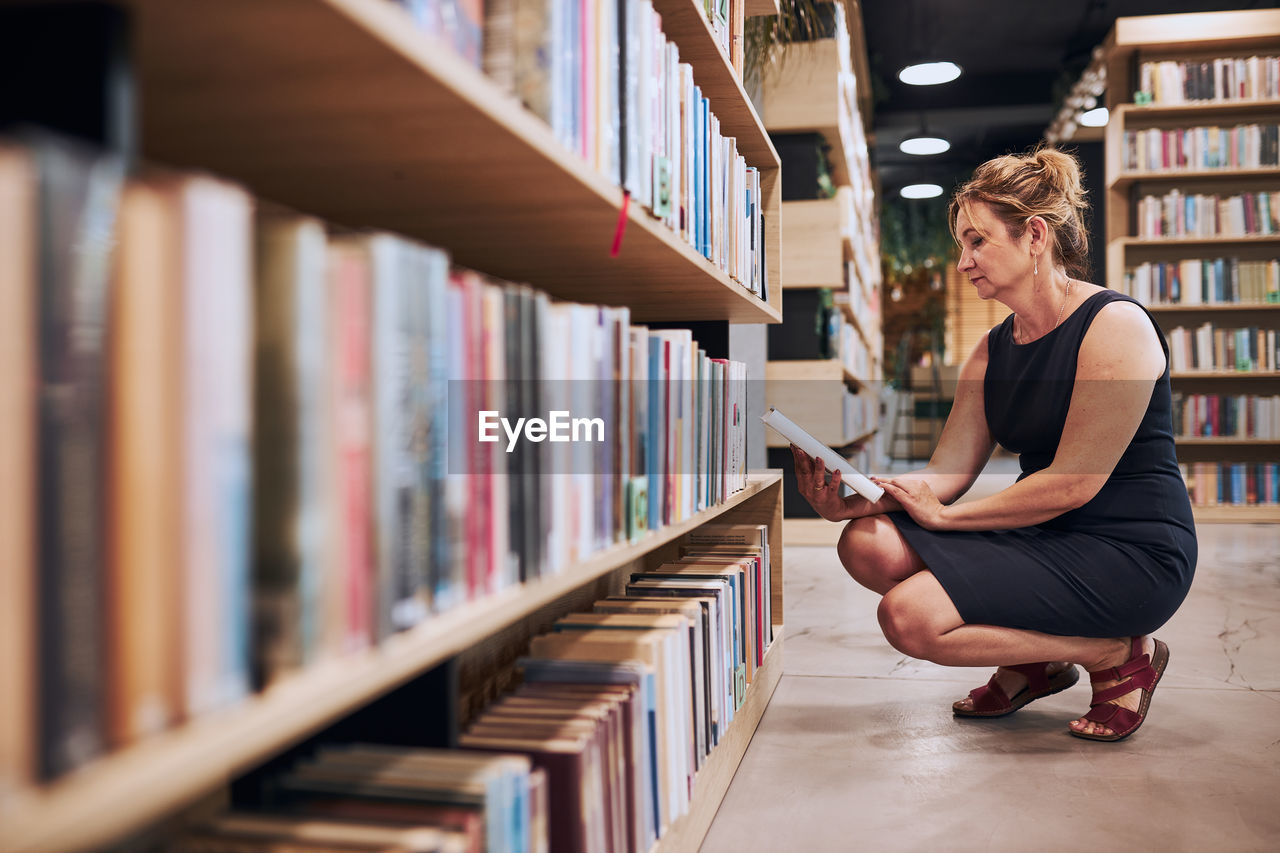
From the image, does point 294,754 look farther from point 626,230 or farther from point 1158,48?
point 1158,48

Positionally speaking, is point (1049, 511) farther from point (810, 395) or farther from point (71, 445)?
point (810, 395)

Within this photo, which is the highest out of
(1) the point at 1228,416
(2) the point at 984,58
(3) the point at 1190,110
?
(2) the point at 984,58

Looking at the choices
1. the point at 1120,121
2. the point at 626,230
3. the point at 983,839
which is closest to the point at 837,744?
the point at 983,839

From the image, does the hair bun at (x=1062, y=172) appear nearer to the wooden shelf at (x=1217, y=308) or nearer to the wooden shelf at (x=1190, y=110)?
the wooden shelf at (x=1217, y=308)

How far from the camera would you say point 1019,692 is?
1.90 meters

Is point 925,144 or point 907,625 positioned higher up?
point 925,144

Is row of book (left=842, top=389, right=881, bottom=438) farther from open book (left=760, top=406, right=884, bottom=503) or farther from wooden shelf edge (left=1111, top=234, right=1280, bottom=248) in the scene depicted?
open book (left=760, top=406, right=884, bottom=503)

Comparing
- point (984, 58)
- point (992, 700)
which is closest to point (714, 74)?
point (992, 700)

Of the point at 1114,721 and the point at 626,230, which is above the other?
the point at 626,230

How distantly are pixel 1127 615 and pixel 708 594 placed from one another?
2.62 feet

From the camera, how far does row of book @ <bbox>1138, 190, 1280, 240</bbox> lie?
203 inches

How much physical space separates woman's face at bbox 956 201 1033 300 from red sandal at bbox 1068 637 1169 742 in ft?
2.36

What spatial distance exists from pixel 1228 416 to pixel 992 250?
422 cm

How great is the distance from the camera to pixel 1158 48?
17.4ft
